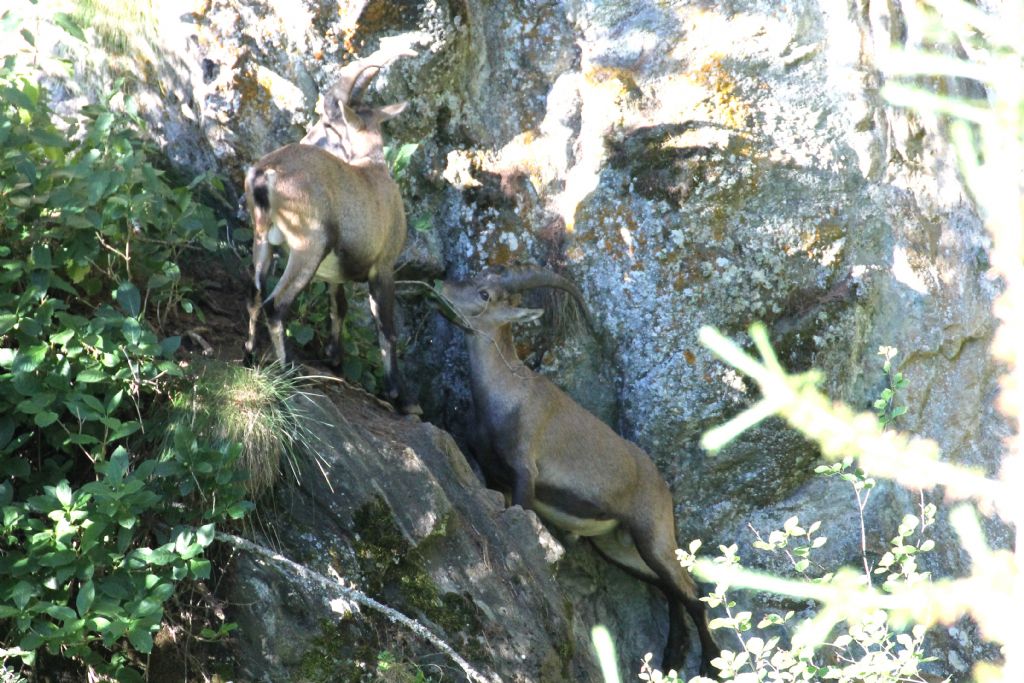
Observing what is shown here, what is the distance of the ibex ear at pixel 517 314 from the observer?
6527 mm

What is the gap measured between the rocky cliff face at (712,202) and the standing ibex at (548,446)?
30 cm

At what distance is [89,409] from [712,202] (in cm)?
391

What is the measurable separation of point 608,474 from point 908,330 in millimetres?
2086

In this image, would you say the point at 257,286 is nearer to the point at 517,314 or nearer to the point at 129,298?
the point at 129,298

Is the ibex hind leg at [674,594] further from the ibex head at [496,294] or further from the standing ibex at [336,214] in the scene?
the standing ibex at [336,214]

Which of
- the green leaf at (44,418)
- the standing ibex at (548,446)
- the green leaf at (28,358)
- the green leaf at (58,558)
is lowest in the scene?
the standing ibex at (548,446)

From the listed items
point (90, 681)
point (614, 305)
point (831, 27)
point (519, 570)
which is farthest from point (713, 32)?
point (90, 681)

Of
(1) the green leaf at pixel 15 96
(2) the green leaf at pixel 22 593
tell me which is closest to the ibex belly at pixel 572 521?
(2) the green leaf at pixel 22 593

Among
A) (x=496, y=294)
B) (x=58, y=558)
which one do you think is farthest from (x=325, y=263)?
(x=58, y=558)

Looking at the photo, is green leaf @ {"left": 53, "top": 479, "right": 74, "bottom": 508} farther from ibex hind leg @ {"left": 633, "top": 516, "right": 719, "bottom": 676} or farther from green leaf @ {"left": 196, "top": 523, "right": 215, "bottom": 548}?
ibex hind leg @ {"left": 633, "top": 516, "right": 719, "bottom": 676}

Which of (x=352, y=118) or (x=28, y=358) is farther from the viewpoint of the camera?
(x=352, y=118)

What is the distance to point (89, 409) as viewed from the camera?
4.35m

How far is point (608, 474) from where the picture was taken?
6.54 m

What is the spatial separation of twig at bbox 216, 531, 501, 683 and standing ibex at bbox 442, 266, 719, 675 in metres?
1.90
